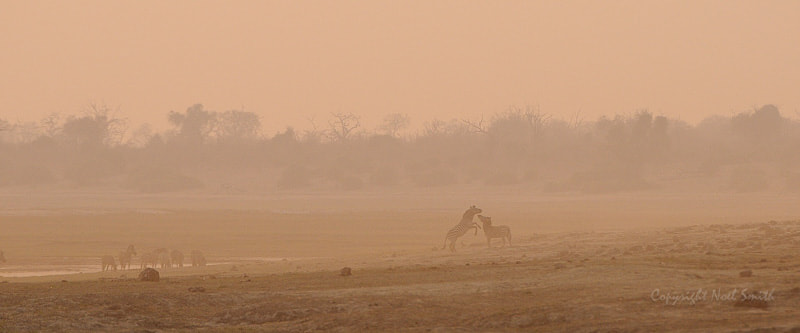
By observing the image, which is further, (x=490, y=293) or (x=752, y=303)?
(x=490, y=293)

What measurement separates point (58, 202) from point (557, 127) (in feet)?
187

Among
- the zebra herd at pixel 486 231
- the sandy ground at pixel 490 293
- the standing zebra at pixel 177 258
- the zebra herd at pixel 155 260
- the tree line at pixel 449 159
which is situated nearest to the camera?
the sandy ground at pixel 490 293

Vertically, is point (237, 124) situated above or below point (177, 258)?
above

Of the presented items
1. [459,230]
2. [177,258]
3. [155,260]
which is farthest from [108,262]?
[459,230]

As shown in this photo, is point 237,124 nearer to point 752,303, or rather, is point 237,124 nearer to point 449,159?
point 449,159

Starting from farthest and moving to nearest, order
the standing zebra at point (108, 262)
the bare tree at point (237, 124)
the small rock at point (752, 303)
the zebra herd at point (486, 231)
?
the bare tree at point (237, 124) < the zebra herd at point (486, 231) < the standing zebra at point (108, 262) < the small rock at point (752, 303)

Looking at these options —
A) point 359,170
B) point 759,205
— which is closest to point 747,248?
point 759,205

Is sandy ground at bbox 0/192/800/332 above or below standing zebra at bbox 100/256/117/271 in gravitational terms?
below

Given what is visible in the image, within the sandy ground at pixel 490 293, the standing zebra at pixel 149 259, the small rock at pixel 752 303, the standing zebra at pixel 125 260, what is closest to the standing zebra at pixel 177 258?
the standing zebra at pixel 149 259

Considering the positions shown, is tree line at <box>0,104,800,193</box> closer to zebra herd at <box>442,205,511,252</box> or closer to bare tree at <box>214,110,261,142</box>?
bare tree at <box>214,110,261,142</box>

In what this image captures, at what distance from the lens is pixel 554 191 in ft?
240

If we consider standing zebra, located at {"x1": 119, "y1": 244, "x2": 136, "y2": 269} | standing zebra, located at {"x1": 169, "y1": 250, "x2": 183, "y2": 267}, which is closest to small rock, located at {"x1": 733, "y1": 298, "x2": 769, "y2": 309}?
standing zebra, located at {"x1": 119, "y1": 244, "x2": 136, "y2": 269}

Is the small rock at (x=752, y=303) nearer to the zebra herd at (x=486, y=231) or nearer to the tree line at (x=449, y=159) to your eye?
the zebra herd at (x=486, y=231)

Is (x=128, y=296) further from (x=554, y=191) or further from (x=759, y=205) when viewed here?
(x=554, y=191)
